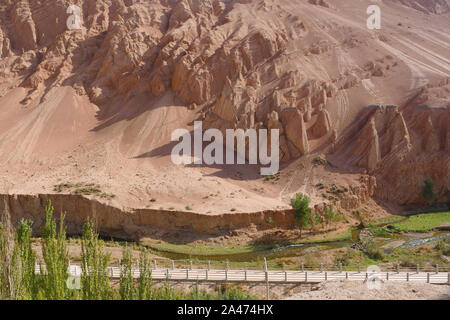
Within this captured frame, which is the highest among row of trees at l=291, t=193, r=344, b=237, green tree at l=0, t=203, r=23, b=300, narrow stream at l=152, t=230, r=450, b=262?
green tree at l=0, t=203, r=23, b=300

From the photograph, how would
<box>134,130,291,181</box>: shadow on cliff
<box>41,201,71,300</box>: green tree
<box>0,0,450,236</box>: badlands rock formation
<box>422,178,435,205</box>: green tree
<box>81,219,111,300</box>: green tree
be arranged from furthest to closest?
<box>134,130,291,181</box>: shadow on cliff < <box>0,0,450,236</box>: badlands rock formation < <box>422,178,435,205</box>: green tree < <box>81,219,111,300</box>: green tree < <box>41,201,71,300</box>: green tree

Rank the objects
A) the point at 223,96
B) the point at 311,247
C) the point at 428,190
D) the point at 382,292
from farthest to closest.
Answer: the point at 223,96
the point at 428,190
the point at 311,247
the point at 382,292

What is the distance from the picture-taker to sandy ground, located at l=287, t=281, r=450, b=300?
583 inches

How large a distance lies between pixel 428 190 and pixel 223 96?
23.3 meters

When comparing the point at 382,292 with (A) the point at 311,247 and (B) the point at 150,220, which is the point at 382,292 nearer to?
(A) the point at 311,247

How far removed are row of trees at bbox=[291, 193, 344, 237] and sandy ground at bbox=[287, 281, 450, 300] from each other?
15387 millimetres

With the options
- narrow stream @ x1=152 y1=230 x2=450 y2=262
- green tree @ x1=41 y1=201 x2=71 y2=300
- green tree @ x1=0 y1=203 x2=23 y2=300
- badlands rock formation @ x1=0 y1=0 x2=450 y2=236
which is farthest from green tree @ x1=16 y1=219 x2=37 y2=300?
badlands rock formation @ x1=0 y1=0 x2=450 y2=236

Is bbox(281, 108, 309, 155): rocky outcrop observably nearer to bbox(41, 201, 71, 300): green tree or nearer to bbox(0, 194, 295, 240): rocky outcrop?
bbox(0, 194, 295, 240): rocky outcrop

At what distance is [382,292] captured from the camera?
49.6ft

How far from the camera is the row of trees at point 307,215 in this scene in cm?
3228

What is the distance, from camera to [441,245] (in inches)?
1075

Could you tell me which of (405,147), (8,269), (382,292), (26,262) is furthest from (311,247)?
(8,269)

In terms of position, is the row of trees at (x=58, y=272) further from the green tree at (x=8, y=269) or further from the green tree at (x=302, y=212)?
the green tree at (x=302, y=212)

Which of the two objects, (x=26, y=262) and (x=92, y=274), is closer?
(x=92, y=274)
